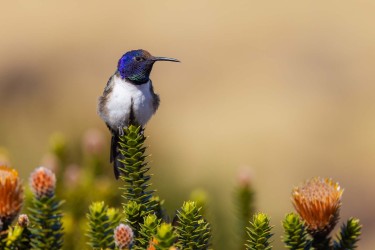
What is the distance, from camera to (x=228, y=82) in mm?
15984

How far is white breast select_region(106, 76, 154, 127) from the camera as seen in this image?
5.09 m

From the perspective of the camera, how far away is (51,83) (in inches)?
608

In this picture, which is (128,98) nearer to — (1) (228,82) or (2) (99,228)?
(2) (99,228)

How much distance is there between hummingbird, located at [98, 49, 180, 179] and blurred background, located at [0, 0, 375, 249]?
172 inches

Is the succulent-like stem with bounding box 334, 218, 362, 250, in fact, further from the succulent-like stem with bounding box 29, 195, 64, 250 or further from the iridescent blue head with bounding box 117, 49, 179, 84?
the iridescent blue head with bounding box 117, 49, 179, 84

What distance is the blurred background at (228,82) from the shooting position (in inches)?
513

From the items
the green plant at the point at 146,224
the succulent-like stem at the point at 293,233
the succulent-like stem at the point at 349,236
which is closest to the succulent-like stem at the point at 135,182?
the green plant at the point at 146,224

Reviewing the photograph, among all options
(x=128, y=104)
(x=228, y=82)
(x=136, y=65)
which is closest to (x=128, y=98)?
(x=128, y=104)

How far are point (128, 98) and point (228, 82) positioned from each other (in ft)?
36.0

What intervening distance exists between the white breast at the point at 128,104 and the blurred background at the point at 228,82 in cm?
448

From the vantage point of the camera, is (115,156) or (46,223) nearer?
(46,223)

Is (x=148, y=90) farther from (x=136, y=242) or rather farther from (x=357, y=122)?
(x=357, y=122)

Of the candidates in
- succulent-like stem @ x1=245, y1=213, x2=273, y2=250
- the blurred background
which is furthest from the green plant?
the blurred background

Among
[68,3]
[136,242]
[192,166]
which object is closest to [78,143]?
[136,242]
